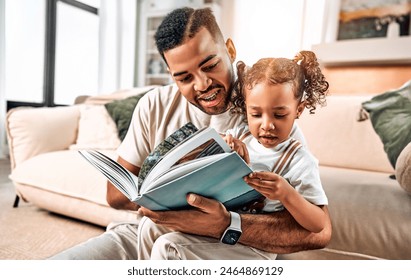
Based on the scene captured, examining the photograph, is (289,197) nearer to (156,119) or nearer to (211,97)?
(211,97)

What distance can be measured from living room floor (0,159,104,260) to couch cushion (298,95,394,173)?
0.72 meters

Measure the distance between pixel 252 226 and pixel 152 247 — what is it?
Result: 0.69 ft

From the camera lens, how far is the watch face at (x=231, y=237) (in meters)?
0.54

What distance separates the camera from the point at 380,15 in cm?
65

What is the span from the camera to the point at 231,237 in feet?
1.80

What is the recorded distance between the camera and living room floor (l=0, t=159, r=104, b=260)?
75cm

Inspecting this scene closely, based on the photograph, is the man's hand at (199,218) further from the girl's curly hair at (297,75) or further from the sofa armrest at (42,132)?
the sofa armrest at (42,132)

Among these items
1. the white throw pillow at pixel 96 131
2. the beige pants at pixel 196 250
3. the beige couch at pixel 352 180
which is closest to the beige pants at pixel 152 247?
the beige pants at pixel 196 250

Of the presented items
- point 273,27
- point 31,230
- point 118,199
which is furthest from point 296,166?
point 31,230

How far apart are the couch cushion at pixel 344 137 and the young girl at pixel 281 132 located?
0.17m

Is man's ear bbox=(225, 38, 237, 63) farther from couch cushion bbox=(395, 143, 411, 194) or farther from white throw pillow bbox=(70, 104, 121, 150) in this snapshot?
white throw pillow bbox=(70, 104, 121, 150)

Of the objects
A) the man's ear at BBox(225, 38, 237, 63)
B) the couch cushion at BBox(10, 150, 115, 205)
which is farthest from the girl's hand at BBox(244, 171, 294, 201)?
the couch cushion at BBox(10, 150, 115, 205)
